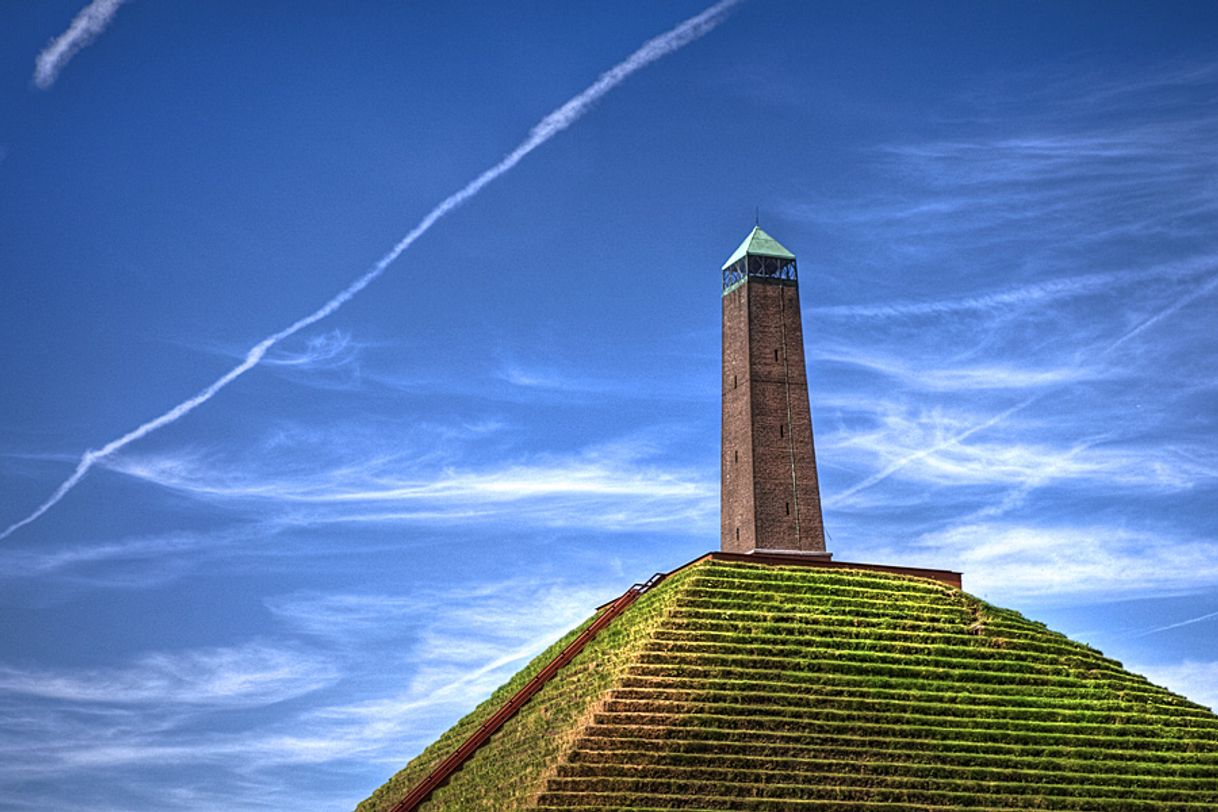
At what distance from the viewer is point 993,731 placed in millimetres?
37375

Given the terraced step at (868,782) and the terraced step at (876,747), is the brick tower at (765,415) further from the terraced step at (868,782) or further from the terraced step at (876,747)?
the terraced step at (868,782)

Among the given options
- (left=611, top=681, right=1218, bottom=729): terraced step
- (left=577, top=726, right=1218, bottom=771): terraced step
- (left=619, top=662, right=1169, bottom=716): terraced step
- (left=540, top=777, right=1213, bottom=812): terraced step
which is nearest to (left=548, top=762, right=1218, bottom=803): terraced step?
(left=540, top=777, right=1213, bottom=812): terraced step

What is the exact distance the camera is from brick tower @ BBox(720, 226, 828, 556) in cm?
4894

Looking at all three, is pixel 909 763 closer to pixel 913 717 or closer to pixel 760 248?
pixel 913 717

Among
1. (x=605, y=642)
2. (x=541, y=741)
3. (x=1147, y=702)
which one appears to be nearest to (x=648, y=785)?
(x=541, y=741)

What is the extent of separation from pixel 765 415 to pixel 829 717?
15.6 m

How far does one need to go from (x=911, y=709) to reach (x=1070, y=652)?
323 inches

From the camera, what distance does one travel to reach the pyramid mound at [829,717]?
33.7 meters

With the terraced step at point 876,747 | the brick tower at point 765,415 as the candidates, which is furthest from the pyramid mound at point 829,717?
the brick tower at point 765,415

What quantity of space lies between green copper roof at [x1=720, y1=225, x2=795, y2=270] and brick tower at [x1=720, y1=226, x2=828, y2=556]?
0.12ft

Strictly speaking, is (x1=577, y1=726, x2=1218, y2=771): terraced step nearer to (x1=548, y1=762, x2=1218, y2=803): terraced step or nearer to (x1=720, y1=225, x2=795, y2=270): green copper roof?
(x1=548, y1=762, x2=1218, y2=803): terraced step

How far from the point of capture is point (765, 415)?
5009 centimetres

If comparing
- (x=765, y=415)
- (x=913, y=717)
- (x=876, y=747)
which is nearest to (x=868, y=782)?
(x=876, y=747)

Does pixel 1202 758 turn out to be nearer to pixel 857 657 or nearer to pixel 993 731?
pixel 993 731
